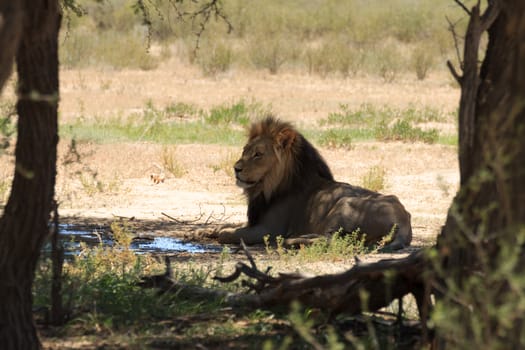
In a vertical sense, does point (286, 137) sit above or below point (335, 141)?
above

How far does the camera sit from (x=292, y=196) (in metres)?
10.7

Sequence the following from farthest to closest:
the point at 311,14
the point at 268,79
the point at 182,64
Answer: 1. the point at 311,14
2. the point at 182,64
3. the point at 268,79

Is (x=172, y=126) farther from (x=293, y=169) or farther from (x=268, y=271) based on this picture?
(x=268, y=271)

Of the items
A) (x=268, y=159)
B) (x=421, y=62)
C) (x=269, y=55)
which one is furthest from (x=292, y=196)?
(x=421, y=62)

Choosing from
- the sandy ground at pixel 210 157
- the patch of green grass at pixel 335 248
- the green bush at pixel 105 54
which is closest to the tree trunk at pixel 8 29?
the sandy ground at pixel 210 157

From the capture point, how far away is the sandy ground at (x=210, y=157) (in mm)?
12594

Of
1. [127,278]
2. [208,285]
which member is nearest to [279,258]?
[208,285]

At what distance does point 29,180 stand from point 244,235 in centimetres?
530

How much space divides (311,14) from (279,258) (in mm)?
35990

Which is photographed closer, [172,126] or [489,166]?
[489,166]

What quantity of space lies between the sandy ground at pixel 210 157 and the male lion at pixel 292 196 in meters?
→ 0.60

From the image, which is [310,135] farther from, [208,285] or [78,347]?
[78,347]

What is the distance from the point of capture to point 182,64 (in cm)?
3148

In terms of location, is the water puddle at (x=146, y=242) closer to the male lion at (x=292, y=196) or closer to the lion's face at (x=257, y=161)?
the male lion at (x=292, y=196)
